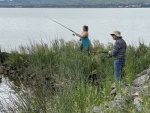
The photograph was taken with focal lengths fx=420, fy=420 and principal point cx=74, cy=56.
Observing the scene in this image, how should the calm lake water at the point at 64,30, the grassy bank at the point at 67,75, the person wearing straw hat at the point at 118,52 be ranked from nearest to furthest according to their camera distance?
the grassy bank at the point at 67,75 < the person wearing straw hat at the point at 118,52 < the calm lake water at the point at 64,30

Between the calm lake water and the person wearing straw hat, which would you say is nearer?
the person wearing straw hat

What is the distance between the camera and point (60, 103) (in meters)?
6.10

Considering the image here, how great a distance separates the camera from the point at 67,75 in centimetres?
839

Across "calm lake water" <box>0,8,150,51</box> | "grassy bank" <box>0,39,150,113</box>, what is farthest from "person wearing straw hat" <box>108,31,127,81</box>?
"calm lake water" <box>0,8,150,51</box>

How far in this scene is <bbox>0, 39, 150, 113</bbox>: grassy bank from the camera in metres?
6.61

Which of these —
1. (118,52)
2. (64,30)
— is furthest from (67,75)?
(64,30)

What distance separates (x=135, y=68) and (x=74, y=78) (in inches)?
193

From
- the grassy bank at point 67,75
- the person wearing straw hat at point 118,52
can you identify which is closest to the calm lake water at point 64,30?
the grassy bank at point 67,75

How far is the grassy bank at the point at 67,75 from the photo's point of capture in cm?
661

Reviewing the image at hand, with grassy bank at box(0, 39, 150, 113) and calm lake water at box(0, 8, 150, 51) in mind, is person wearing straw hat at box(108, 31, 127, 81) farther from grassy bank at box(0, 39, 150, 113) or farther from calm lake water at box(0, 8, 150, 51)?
calm lake water at box(0, 8, 150, 51)

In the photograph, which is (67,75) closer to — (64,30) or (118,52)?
(118,52)

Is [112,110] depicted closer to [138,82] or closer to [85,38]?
[138,82]

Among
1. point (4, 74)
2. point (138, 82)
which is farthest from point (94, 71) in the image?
point (4, 74)

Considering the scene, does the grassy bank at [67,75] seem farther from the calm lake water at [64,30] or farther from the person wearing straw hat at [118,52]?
the calm lake water at [64,30]
